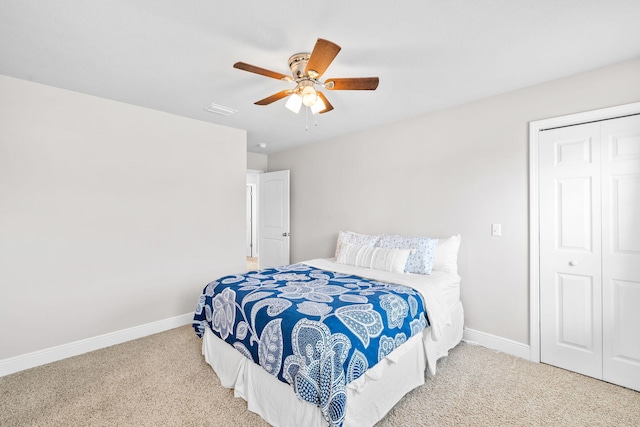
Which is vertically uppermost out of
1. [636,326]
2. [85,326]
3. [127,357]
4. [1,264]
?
[1,264]

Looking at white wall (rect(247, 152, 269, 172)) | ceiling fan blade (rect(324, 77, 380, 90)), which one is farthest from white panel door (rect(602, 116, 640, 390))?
white wall (rect(247, 152, 269, 172))

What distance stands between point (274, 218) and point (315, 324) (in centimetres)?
348

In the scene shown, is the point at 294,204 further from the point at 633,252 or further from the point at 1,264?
the point at 633,252

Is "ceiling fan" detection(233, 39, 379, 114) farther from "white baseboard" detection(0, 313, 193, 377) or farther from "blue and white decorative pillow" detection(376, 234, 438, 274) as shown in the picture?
"white baseboard" detection(0, 313, 193, 377)

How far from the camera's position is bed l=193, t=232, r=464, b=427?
Result: 1.52 meters

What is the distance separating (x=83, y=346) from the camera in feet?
8.81

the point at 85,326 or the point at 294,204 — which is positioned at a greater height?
the point at 294,204

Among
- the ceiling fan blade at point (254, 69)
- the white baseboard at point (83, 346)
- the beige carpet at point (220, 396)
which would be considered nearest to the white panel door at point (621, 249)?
the beige carpet at point (220, 396)

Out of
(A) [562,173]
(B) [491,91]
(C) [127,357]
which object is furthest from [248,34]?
(C) [127,357]

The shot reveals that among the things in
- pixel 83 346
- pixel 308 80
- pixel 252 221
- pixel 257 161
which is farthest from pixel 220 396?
pixel 252 221

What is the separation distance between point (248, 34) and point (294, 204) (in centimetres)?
316

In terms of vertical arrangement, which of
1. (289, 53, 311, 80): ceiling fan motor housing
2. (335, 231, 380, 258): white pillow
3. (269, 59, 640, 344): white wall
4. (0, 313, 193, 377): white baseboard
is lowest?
(0, 313, 193, 377): white baseboard

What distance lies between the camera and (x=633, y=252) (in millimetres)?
2137

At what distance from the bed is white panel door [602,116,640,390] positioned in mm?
1071
